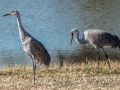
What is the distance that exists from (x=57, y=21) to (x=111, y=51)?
578cm

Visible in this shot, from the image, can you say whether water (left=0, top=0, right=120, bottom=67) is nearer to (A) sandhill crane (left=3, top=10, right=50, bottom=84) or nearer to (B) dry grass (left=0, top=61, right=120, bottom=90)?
(B) dry grass (left=0, top=61, right=120, bottom=90)

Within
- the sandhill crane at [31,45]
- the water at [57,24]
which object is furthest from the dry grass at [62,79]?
the water at [57,24]

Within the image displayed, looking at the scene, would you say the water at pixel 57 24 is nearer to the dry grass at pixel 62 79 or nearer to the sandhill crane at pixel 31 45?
the dry grass at pixel 62 79

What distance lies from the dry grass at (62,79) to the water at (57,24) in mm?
5534

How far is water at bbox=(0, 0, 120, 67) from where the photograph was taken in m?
17.9

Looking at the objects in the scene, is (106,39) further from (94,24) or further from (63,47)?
(94,24)

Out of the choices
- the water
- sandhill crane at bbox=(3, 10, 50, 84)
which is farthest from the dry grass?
the water

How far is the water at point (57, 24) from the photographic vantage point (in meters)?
17.9

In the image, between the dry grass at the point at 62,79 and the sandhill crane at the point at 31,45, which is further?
the sandhill crane at the point at 31,45

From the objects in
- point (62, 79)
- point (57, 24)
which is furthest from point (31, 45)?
point (57, 24)

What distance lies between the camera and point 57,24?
2220 cm

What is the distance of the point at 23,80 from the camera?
8.52m

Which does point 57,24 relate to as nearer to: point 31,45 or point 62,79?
point 31,45

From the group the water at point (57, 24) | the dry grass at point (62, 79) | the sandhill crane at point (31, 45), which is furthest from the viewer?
the water at point (57, 24)
